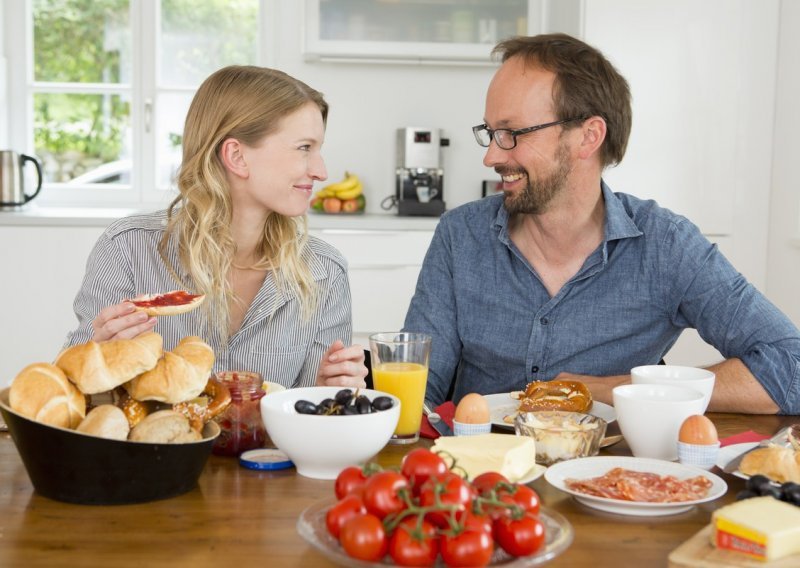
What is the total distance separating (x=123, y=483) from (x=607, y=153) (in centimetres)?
144

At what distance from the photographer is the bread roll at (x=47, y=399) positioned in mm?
1214

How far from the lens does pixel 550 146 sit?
2.21 meters

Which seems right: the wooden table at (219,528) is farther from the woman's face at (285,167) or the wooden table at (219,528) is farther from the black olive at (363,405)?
the woman's face at (285,167)

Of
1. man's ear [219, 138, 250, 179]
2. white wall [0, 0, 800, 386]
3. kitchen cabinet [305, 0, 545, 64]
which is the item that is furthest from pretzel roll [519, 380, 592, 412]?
kitchen cabinet [305, 0, 545, 64]

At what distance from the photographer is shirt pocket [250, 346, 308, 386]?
2.11 meters

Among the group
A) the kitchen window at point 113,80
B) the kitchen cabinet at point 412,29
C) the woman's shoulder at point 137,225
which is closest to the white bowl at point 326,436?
the woman's shoulder at point 137,225

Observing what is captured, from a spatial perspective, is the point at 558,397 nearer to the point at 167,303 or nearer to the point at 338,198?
the point at 167,303

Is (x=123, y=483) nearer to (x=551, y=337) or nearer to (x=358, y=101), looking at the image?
(x=551, y=337)

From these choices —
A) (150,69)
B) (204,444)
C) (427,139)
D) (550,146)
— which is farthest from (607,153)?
(150,69)

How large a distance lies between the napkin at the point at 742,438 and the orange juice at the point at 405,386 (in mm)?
450

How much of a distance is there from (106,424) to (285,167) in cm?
106

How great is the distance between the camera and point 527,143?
86.7 inches

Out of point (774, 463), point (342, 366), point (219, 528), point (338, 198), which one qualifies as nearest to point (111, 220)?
point (338, 198)

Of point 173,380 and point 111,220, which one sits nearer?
point 173,380
